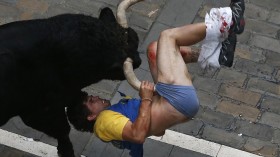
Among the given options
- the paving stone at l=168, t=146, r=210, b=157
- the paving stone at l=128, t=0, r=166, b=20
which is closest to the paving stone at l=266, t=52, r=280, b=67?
the paving stone at l=128, t=0, r=166, b=20

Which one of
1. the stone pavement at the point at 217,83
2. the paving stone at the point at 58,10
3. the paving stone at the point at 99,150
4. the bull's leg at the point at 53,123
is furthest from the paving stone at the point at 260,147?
the paving stone at the point at 58,10

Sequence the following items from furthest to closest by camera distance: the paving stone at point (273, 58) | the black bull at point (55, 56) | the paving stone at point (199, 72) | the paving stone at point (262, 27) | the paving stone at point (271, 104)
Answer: the paving stone at point (262, 27), the paving stone at point (273, 58), the paving stone at point (199, 72), the paving stone at point (271, 104), the black bull at point (55, 56)

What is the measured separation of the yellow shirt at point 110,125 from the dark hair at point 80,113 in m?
0.17

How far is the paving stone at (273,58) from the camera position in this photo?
6841 millimetres

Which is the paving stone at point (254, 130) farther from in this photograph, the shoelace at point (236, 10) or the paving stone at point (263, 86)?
the shoelace at point (236, 10)

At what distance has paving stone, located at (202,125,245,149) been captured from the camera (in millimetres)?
6117

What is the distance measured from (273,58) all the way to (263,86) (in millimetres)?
462

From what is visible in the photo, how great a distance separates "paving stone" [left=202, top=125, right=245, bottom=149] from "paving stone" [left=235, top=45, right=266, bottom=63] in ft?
3.56

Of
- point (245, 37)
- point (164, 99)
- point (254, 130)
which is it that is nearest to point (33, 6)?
point (245, 37)

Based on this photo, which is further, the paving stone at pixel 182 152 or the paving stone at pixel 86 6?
the paving stone at pixel 86 6

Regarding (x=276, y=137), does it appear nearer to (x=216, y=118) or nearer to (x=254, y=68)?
(x=216, y=118)

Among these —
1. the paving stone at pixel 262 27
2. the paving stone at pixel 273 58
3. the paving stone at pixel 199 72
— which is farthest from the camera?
the paving stone at pixel 262 27

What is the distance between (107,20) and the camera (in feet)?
15.0

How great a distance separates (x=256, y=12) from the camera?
24.2ft
